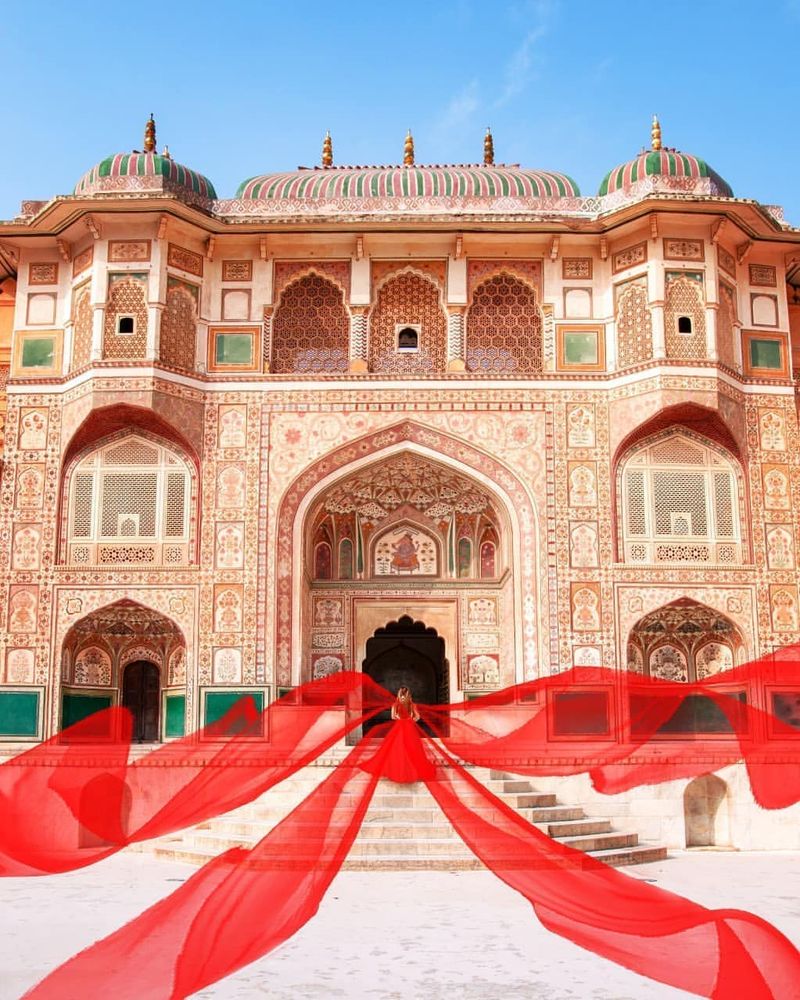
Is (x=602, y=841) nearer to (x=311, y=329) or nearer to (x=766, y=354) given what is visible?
(x=766, y=354)

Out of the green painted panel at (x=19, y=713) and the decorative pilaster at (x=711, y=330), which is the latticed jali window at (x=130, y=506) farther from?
the decorative pilaster at (x=711, y=330)

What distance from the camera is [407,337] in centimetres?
1816

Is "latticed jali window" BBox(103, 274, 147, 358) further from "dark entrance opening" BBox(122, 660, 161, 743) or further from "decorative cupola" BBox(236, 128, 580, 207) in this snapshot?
"dark entrance opening" BBox(122, 660, 161, 743)

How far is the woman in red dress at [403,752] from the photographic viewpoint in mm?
11684

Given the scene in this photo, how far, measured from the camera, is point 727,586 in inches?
664

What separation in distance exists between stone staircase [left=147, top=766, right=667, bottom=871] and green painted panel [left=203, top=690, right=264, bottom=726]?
1910 millimetres

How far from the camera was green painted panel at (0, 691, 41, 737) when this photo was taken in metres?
16.4

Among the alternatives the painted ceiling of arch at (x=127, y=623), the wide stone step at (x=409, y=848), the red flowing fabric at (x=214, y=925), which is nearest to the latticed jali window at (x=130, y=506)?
the painted ceiling of arch at (x=127, y=623)

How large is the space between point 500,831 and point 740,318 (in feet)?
36.9

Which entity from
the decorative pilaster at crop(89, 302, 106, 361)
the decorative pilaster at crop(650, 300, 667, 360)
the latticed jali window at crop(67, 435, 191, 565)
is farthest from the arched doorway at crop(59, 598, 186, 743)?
the decorative pilaster at crop(650, 300, 667, 360)

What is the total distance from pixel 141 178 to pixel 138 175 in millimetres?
75

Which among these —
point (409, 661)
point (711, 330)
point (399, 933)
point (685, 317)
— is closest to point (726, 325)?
point (711, 330)

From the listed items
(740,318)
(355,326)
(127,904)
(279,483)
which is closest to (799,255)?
(740,318)

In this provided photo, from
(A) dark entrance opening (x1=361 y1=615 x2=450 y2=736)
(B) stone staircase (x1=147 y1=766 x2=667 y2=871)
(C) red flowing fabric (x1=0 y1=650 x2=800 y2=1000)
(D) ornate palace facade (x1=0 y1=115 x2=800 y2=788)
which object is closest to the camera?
(C) red flowing fabric (x1=0 y1=650 x2=800 y2=1000)
